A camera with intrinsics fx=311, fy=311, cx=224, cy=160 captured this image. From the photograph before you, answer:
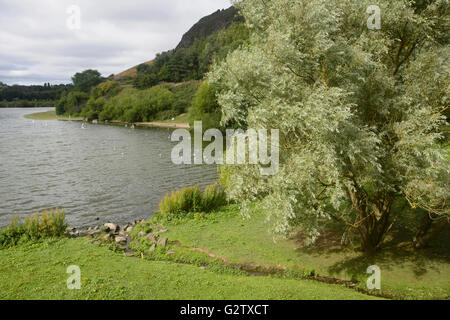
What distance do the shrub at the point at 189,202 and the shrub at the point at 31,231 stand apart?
638 cm

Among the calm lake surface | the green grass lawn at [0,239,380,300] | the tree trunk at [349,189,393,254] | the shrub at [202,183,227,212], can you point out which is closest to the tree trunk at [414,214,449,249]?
the tree trunk at [349,189,393,254]

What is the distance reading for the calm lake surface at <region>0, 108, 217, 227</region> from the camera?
82.1 feet

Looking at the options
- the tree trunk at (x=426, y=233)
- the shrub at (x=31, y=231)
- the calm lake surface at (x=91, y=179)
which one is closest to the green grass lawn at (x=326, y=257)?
the tree trunk at (x=426, y=233)

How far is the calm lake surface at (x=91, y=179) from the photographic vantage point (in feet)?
82.1

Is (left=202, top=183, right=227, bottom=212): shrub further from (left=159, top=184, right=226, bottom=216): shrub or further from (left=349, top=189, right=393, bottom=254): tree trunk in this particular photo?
(left=349, top=189, right=393, bottom=254): tree trunk

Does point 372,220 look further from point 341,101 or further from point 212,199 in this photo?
point 212,199

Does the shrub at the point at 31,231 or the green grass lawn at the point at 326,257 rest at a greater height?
the shrub at the point at 31,231

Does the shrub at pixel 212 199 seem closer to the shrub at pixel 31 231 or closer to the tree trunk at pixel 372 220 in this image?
the shrub at pixel 31 231

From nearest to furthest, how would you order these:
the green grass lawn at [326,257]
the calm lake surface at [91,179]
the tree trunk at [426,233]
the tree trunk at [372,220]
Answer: the green grass lawn at [326,257] → the tree trunk at [372,220] → the tree trunk at [426,233] → the calm lake surface at [91,179]

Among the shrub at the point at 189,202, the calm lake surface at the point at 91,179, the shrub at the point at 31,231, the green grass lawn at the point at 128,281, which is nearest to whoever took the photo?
the green grass lawn at the point at 128,281

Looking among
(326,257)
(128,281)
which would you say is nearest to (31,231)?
(128,281)

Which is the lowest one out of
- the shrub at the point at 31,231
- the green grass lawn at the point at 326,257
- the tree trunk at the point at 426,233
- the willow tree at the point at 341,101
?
the green grass lawn at the point at 326,257

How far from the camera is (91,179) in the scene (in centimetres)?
3450

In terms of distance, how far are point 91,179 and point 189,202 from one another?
17.7 meters
